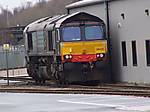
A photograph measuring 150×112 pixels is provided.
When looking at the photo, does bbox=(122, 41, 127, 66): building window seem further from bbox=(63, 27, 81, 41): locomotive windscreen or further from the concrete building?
bbox=(63, 27, 81, 41): locomotive windscreen

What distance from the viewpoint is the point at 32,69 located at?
3325 centimetres

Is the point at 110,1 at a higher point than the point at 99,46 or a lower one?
higher

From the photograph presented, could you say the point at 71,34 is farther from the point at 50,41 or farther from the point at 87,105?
the point at 87,105

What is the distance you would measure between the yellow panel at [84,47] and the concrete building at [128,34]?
5.47ft

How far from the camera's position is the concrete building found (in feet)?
90.8

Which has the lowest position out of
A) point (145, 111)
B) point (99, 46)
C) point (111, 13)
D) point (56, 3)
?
point (145, 111)

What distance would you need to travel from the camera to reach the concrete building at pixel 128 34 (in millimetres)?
27688

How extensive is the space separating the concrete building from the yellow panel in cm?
167

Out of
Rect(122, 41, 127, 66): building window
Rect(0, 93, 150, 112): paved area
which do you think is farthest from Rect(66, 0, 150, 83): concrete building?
Rect(0, 93, 150, 112): paved area

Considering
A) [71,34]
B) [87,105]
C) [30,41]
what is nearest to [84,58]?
[71,34]

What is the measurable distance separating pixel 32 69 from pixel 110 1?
648cm

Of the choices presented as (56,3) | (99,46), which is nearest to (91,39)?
(99,46)

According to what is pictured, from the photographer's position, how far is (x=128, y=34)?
29359 mm

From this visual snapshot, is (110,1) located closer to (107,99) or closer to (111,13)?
(111,13)
